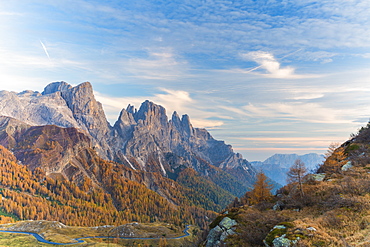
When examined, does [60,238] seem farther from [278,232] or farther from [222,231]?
[278,232]

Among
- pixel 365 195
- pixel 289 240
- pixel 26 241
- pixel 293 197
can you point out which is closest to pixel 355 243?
pixel 289 240

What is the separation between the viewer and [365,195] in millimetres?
30922

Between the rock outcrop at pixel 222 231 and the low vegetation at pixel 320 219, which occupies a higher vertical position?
the low vegetation at pixel 320 219

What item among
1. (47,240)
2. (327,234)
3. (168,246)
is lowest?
(168,246)

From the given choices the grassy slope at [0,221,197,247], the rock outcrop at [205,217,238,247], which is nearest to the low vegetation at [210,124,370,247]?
the rock outcrop at [205,217,238,247]

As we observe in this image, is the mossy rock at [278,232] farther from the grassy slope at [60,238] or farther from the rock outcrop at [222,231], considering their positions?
→ the grassy slope at [60,238]

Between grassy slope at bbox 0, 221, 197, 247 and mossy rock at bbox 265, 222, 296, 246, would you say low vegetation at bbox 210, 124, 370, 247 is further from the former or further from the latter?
grassy slope at bbox 0, 221, 197, 247

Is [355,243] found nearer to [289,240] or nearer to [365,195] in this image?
[289,240]

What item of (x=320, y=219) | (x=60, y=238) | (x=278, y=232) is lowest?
(x=60, y=238)

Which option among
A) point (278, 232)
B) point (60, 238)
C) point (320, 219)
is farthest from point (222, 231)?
point (60, 238)

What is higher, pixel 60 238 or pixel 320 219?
pixel 320 219

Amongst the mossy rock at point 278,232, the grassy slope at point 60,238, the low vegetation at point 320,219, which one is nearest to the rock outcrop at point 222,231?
the low vegetation at point 320,219

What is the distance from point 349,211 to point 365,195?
6.06 metres

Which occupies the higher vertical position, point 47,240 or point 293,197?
point 293,197
